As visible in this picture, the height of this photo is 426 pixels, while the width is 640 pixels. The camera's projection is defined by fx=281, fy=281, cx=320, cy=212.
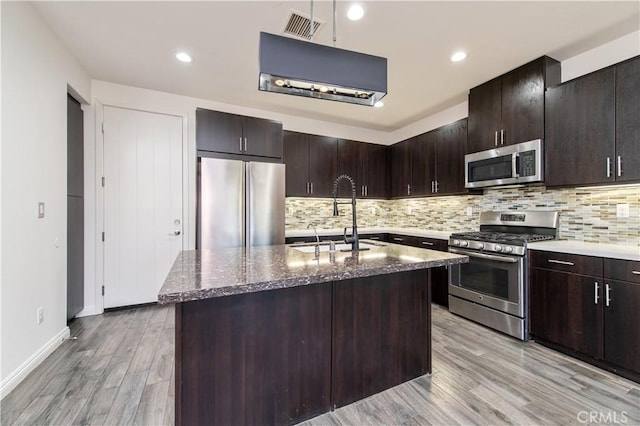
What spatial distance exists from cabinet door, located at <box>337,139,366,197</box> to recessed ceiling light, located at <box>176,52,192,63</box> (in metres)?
2.33

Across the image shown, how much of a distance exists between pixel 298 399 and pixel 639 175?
288 centimetres

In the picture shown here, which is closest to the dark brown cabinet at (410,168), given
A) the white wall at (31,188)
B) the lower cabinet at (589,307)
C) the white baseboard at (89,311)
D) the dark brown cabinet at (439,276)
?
the dark brown cabinet at (439,276)

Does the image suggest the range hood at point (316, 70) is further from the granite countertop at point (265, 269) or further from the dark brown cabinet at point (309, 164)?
the dark brown cabinet at point (309, 164)

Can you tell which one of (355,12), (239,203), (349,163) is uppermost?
(355,12)

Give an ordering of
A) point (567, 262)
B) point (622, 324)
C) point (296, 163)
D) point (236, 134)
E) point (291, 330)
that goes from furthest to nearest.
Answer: point (296, 163), point (236, 134), point (567, 262), point (622, 324), point (291, 330)

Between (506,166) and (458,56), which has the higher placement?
(458,56)

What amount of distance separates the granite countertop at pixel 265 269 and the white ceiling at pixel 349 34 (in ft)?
5.80

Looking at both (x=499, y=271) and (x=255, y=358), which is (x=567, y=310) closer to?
(x=499, y=271)

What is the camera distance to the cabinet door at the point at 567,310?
2150 mm

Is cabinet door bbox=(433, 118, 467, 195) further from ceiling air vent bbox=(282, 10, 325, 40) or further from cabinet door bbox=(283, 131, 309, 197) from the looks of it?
ceiling air vent bbox=(282, 10, 325, 40)

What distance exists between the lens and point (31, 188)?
2.09 metres

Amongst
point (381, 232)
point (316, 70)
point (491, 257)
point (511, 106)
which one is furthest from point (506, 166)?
point (316, 70)

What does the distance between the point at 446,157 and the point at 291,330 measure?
3.18 meters

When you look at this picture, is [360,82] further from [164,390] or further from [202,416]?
[164,390]
